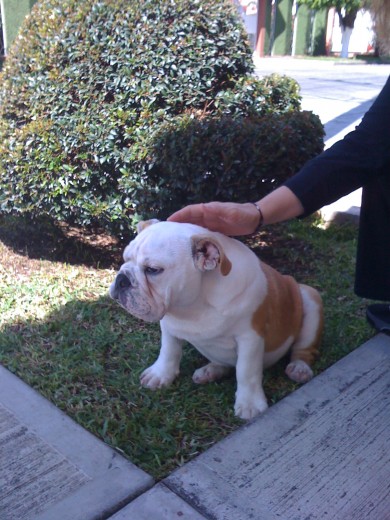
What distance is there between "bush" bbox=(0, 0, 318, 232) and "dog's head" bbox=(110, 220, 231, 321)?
1.46 metres

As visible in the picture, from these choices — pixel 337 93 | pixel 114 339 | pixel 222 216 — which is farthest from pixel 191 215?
pixel 337 93

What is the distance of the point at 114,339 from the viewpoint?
344cm

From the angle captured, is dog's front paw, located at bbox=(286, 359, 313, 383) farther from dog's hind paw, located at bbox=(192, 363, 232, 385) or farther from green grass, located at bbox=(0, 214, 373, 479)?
dog's hind paw, located at bbox=(192, 363, 232, 385)

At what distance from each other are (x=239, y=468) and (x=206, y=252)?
865mm

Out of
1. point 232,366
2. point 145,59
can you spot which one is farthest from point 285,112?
point 232,366

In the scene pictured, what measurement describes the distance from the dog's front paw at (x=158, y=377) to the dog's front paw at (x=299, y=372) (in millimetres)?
586

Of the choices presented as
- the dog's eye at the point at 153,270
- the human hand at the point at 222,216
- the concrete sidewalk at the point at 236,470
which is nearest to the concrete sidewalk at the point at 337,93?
→ the human hand at the point at 222,216

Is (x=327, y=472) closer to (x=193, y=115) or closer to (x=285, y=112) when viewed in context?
(x=193, y=115)

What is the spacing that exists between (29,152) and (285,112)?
1.88 metres

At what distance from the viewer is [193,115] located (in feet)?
12.8

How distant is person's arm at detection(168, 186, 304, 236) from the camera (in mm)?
2551

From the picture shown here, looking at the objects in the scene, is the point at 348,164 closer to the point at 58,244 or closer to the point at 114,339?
the point at 114,339

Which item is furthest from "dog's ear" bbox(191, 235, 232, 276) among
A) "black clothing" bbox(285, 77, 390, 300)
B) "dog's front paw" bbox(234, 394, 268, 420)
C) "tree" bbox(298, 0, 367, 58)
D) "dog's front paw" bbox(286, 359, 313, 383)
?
"tree" bbox(298, 0, 367, 58)

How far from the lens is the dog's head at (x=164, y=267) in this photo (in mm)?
2273
